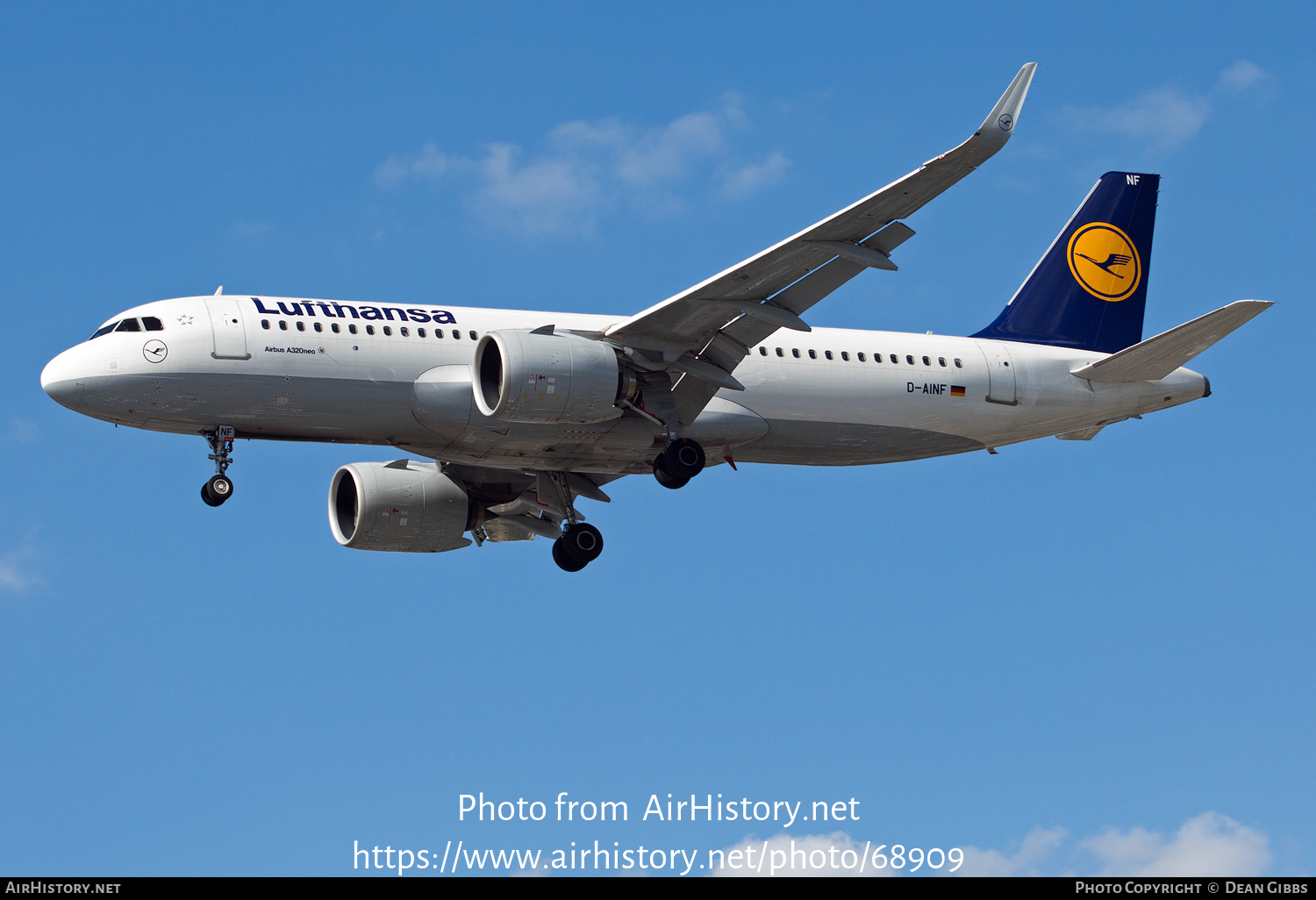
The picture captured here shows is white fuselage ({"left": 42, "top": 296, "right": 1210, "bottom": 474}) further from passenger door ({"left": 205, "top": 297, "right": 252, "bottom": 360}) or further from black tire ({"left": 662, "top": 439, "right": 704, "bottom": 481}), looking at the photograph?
black tire ({"left": 662, "top": 439, "right": 704, "bottom": 481})

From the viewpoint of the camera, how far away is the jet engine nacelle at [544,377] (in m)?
29.5

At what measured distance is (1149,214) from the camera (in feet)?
130

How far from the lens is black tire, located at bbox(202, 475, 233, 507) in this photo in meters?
30.7

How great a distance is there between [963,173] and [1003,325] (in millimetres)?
11259

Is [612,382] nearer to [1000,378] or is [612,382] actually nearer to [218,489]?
[218,489]

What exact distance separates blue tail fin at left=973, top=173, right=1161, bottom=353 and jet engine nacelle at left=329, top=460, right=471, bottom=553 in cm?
1288

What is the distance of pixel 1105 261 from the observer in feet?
129

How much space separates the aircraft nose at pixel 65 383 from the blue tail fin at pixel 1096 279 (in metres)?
19.8

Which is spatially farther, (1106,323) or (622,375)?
(1106,323)

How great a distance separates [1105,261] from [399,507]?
18.0 m

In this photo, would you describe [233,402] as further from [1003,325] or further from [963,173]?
[1003,325]

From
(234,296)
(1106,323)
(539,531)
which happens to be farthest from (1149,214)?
(234,296)

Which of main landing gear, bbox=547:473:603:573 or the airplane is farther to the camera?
main landing gear, bbox=547:473:603:573

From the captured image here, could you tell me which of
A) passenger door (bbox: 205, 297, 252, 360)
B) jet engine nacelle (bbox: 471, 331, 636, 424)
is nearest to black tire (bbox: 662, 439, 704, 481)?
jet engine nacelle (bbox: 471, 331, 636, 424)
